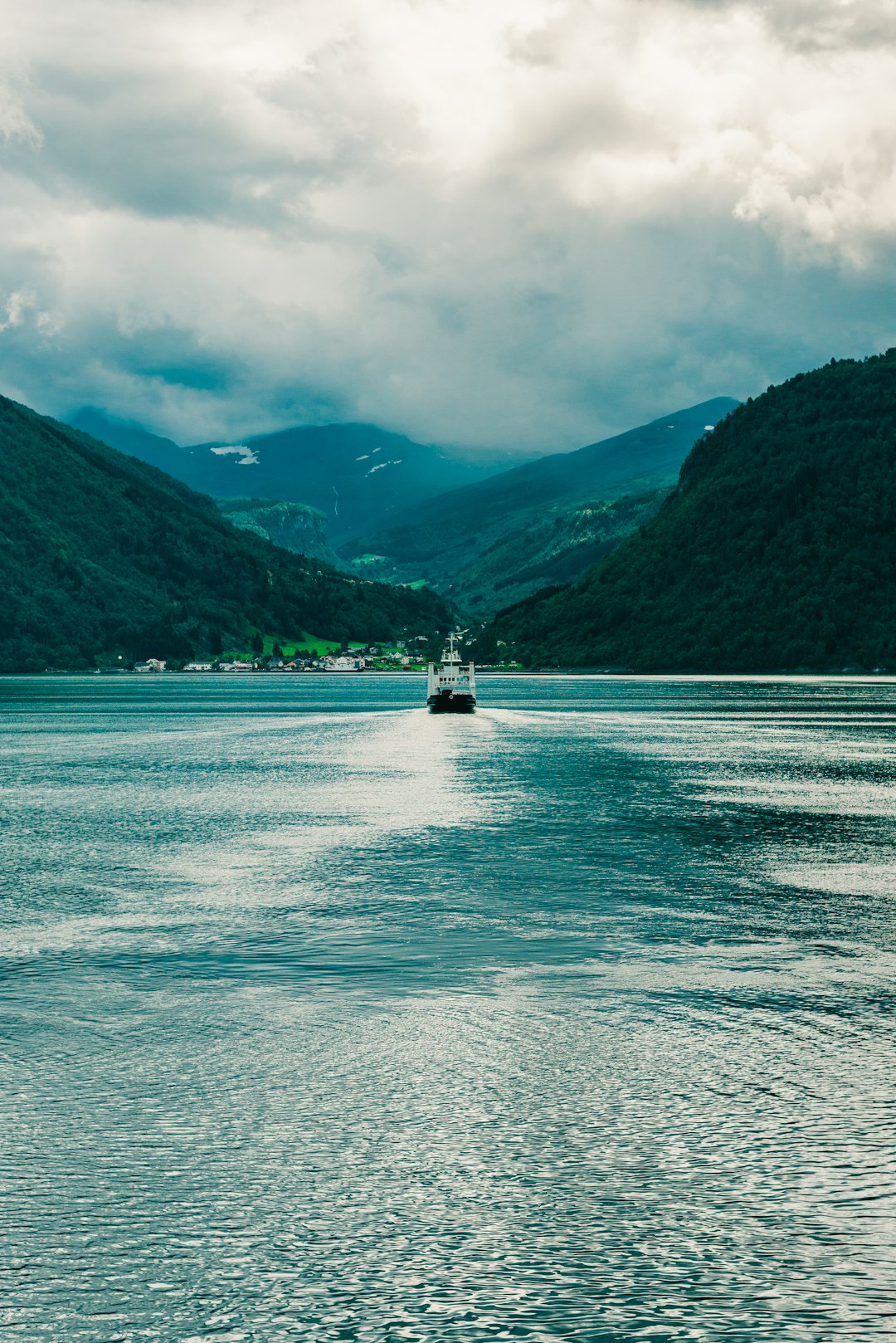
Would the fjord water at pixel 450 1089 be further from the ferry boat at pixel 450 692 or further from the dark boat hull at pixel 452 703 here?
the ferry boat at pixel 450 692

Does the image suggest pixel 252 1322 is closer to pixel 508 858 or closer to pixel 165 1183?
pixel 165 1183

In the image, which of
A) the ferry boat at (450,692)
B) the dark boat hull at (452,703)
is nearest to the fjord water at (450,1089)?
the dark boat hull at (452,703)

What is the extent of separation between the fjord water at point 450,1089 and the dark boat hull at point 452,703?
125m

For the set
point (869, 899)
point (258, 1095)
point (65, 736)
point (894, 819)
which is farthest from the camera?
point (65, 736)

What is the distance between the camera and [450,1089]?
17672mm

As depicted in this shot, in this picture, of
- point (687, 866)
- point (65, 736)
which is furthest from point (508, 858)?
point (65, 736)

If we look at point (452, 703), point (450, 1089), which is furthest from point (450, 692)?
point (450, 1089)

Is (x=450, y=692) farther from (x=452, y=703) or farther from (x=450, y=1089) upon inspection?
(x=450, y=1089)

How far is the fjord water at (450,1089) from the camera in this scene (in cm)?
1173

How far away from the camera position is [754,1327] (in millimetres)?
11016

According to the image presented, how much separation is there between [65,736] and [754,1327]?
11322cm

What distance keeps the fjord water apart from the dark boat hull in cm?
12481

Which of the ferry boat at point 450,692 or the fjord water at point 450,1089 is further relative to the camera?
the ferry boat at point 450,692

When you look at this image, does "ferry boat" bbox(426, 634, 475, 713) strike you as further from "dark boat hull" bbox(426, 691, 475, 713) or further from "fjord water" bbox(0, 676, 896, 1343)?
"fjord water" bbox(0, 676, 896, 1343)
